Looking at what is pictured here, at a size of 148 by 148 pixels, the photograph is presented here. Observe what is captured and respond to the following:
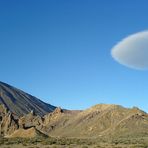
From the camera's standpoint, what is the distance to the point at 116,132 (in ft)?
647

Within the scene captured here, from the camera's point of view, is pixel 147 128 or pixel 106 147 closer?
pixel 106 147

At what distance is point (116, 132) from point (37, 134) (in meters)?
59.1

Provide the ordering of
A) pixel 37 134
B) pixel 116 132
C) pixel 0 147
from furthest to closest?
1. pixel 116 132
2. pixel 37 134
3. pixel 0 147

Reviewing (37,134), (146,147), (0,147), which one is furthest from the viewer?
(37,134)

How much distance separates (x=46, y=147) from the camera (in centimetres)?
7994

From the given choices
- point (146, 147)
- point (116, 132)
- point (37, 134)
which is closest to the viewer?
point (146, 147)

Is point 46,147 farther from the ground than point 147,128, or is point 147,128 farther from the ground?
point 147,128

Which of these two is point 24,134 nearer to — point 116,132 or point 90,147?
point 116,132

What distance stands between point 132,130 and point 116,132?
7.45 meters

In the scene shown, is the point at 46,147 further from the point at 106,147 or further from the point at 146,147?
the point at 146,147

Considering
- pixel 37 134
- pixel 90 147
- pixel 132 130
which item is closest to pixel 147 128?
pixel 132 130

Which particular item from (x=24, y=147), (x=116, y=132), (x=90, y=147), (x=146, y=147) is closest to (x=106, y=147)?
(x=90, y=147)

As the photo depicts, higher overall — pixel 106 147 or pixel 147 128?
pixel 147 128

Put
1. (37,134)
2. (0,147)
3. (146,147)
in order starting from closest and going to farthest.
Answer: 1. (146,147)
2. (0,147)
3. (37,134)
